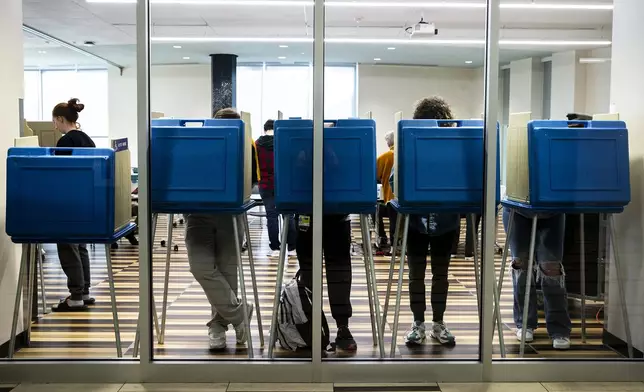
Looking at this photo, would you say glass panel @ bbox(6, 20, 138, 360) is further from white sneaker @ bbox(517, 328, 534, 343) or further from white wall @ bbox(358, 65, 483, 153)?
white sneaker @ bbox(517, 328, 534, 343)

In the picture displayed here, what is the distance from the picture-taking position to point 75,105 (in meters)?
3.49

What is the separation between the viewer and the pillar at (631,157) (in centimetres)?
352

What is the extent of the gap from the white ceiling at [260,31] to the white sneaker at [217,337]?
1.38 metres

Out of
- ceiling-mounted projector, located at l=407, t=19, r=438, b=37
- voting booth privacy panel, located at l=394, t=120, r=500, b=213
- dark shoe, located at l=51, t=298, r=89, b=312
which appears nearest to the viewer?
voting booth privacy panel, located at l=394, t=120, r=500, b=213

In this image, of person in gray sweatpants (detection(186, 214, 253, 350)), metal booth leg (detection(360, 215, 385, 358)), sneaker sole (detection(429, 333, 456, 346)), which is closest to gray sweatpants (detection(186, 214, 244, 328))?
person in gray sweatpants (detection(186, 214, 253, 350))

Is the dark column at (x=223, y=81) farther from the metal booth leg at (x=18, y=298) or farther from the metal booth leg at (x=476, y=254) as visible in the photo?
the metal booth leg at (x=476, y=254)

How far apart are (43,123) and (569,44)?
9.62ft

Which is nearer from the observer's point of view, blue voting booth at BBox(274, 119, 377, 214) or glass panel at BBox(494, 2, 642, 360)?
blue voting booth at BBox(274, 119, 377, 214)

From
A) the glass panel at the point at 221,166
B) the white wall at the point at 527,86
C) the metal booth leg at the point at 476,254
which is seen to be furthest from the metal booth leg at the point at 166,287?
the white wall at the point at 527,86

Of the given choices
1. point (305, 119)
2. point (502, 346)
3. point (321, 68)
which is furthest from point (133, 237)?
point (502, 346)

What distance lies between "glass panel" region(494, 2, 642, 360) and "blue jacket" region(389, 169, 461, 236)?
11.7 inches

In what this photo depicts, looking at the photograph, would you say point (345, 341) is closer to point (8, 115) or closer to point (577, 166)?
point (577, 166)

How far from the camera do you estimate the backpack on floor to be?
3387 millimetres

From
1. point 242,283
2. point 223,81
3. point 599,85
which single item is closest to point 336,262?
point 242,283
